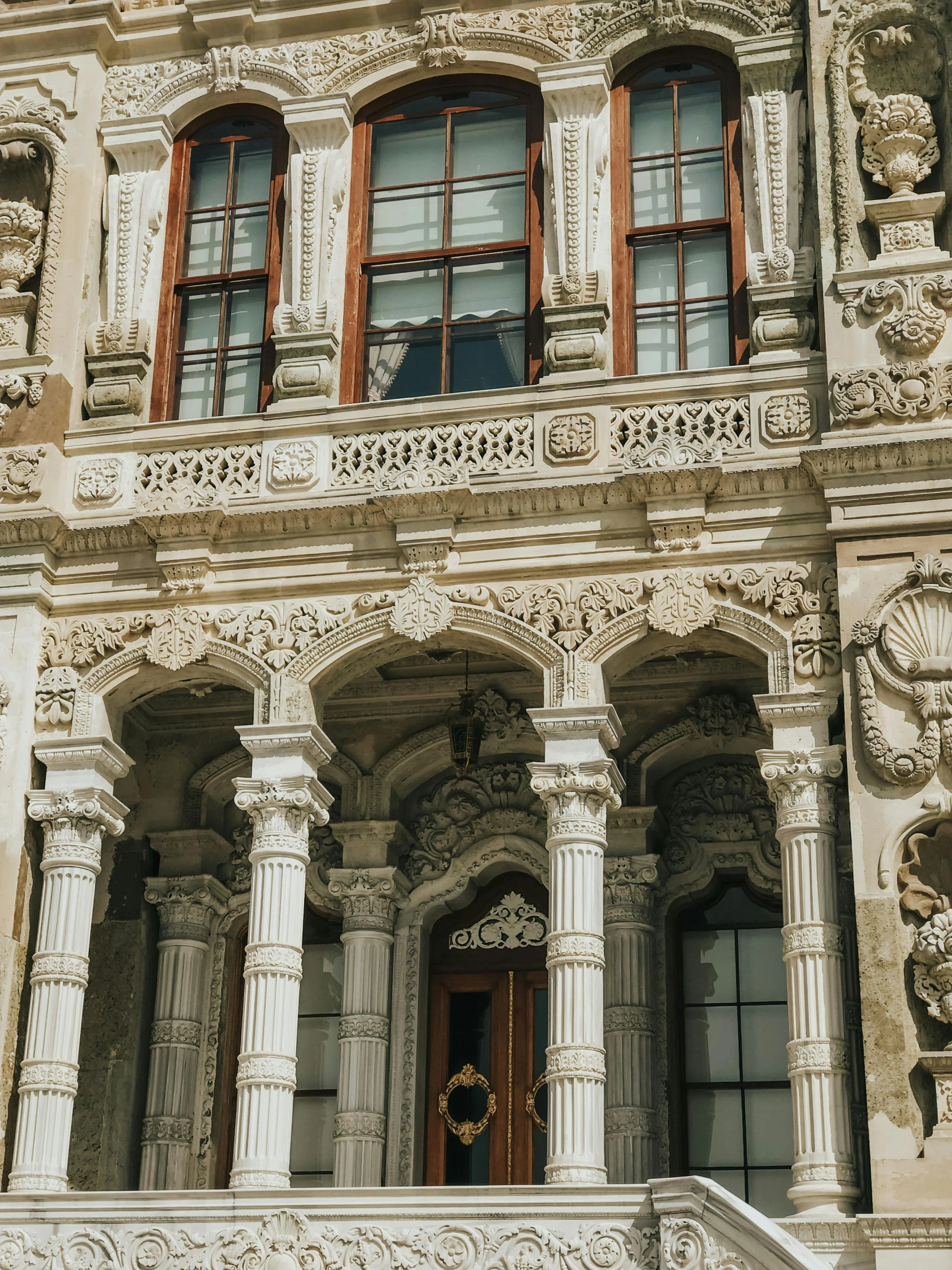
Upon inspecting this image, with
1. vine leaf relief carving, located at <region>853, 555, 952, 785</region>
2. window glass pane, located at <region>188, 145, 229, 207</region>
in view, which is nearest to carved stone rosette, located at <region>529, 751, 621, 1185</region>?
vine leaf relief carving, located at <region>853, 555, 952, 785</region>

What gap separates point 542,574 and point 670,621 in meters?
0.92

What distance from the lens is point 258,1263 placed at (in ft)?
34.1

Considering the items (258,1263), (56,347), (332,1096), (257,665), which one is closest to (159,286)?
(56,347)

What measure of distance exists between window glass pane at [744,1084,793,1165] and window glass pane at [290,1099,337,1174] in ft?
9.60

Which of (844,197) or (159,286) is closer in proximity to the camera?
(844,197)

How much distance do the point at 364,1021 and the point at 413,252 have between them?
539 cm

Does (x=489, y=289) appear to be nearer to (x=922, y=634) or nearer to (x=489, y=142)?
(x=489, y=142)

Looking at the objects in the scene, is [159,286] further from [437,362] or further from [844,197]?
[844,197]

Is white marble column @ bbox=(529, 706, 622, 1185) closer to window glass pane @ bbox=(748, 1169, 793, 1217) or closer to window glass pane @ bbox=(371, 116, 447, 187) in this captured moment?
window glass pane @ bbox=(748, 1169, 793, 1217)

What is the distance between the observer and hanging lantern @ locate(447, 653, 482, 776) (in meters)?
13.1

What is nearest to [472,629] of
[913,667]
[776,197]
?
[913,667]

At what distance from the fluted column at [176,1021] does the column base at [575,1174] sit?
3.78 metres

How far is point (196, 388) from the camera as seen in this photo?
45.3 feet

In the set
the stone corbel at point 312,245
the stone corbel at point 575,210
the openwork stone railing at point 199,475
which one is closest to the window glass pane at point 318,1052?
the openwork stone railing at point 199,475
